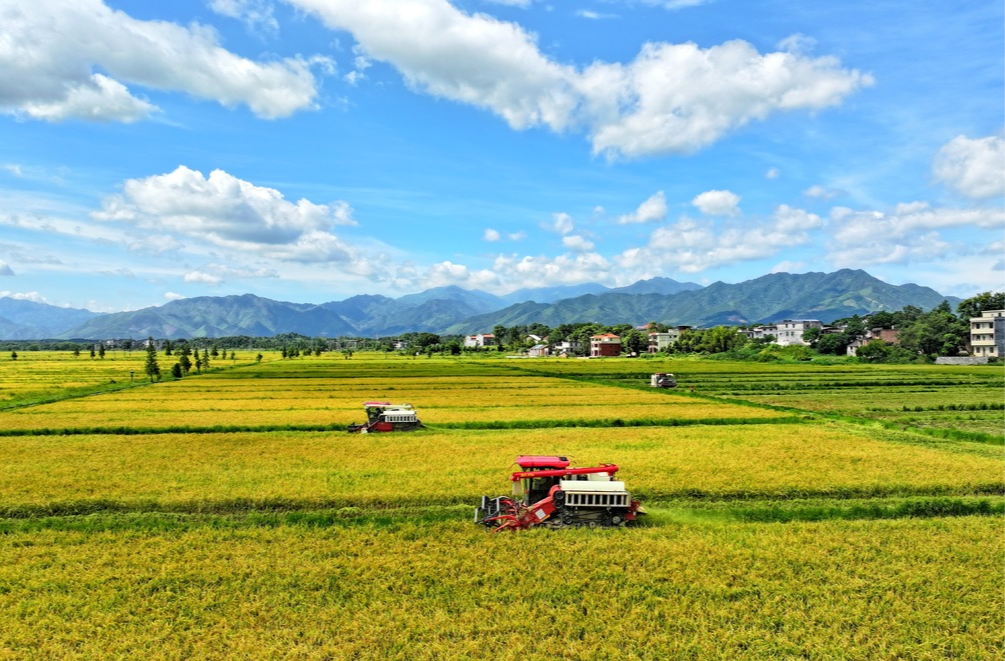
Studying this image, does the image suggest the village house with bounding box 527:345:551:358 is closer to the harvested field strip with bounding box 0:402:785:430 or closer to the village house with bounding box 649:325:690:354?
the village house with bounding box 649:325:690:354

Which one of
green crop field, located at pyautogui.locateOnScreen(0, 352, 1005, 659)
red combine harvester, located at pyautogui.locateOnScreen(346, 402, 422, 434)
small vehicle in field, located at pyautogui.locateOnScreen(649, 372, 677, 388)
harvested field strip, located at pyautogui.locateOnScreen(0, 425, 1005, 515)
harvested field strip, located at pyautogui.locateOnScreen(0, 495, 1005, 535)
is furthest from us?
small vehicle in field, located at pyautogui.locateOnScreen(649, 372, 677, 388)

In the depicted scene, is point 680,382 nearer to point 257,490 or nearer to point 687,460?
point 687,460

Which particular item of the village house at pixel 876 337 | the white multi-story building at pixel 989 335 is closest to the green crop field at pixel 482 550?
the white multi-story building at pixel 989 335

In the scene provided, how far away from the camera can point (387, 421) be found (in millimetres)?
28859

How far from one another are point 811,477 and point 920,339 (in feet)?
353

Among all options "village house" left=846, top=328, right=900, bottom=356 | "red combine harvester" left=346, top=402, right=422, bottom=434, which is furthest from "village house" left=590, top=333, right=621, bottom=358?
"red combine harvester" left=346, top=402, right=422, bottom=434

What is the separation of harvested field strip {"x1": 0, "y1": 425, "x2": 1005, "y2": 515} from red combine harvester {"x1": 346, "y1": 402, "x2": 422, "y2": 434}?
1.18 meters

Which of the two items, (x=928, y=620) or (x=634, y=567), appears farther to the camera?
(x=634, y=567)

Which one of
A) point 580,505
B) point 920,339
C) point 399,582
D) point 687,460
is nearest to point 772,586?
point 580,505

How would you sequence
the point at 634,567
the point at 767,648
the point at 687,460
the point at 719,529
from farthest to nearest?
the point at 687,460 < the point at 719,529 < the point at 634,567 < the point at 767,648

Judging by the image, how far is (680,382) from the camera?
62.8 meters

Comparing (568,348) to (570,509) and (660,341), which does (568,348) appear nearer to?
(660,341)

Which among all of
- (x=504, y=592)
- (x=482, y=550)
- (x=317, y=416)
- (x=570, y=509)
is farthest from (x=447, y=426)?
(x=504, y=592)

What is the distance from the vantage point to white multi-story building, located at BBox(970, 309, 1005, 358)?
97.4 metres
